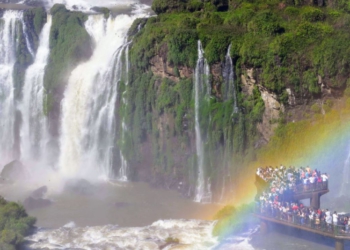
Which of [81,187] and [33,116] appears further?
[33,116]

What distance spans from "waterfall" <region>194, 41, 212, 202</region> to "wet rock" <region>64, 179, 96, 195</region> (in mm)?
7255

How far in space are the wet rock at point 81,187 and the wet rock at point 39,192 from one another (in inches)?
58.4

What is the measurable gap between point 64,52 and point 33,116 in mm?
5434

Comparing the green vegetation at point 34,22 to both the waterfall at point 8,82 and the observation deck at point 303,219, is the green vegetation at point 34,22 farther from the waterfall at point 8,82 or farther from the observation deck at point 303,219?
the observation deck at point 303,219

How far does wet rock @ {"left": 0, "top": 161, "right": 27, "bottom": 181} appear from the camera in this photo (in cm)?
5678

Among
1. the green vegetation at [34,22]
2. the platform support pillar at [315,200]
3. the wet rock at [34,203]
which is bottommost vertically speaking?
the wet rock at [34,203]

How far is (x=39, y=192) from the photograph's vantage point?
53.4 metres

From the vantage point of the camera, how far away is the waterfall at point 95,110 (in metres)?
57.2

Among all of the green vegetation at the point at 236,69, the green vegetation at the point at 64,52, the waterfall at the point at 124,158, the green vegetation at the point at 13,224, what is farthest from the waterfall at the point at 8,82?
the green vegetation at the point at 13,224

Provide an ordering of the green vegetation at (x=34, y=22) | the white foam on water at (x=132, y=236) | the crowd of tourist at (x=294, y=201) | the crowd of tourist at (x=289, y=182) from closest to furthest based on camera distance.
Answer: the crowd of tourist at (x=294, y=201) → the crowd of tourist at (x=289, y=182) → the white foam on water at (x=132, y=236) → the green vegetation at (x=34, y=22)

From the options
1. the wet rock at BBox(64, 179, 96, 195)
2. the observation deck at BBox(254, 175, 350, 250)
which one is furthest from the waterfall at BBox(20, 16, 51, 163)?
the observation deck at BBox(254, 175, 350, 250)

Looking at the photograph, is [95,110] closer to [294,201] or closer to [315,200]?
[294,201]

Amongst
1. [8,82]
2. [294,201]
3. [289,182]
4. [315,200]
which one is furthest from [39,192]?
[315,200]

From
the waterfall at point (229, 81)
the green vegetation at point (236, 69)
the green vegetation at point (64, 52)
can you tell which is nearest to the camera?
the green vegetation at point (236, 69)
